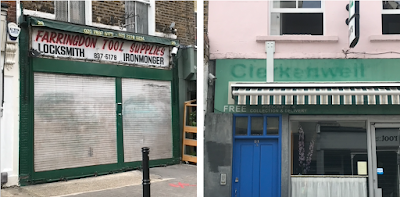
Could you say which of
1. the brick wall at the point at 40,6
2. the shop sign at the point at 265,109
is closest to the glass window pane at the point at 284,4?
the shop sign at the point at 265,109

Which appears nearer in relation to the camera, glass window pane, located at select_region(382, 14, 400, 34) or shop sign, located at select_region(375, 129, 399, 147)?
shop sign, located at select_region(375, 129, 399, 147)

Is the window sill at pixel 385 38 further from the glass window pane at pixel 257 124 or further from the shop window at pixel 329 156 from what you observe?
the glass window pane at pixel 257 124

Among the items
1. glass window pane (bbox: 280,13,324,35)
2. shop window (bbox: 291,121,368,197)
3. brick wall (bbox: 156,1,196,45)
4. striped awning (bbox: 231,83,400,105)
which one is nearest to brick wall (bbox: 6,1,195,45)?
brick wall (bbox: 156,1,196,45)

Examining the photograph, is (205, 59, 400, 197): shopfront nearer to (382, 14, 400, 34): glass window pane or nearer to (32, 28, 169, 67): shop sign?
(382, 14, 400, 34): glass window pane

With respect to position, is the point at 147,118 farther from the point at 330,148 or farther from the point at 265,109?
the point at 330,148

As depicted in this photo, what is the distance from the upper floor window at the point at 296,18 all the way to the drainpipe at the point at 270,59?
415 millimetres

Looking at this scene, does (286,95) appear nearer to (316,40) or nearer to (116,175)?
(316,40)

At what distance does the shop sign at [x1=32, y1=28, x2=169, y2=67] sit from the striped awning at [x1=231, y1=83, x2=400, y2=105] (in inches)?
144

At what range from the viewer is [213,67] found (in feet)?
28.7

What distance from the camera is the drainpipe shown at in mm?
8570

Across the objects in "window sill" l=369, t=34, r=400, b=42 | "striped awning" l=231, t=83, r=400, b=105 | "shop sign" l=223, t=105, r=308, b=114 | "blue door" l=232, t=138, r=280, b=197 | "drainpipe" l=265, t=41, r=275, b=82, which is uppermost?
"window sill" l=369, t=34, r=400, b=42

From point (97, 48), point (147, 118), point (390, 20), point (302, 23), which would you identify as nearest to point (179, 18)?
Result: point (97, 48)

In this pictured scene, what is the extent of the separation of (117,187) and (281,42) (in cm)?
455

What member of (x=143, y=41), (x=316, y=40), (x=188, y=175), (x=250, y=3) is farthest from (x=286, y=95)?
(x=143, y=41)
